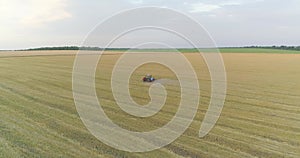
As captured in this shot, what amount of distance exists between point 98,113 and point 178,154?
179 inches

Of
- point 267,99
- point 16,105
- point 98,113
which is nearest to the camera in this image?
point 98,113

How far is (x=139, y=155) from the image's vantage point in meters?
6.54

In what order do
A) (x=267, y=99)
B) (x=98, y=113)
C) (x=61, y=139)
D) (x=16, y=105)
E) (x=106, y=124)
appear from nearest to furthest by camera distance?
1. (x=61, y=139)
2. (x=106, y=124)
3. (x=98, y=113)
4. (x=16, y=105)
5. (x=267, y=99)

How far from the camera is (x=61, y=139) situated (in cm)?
738

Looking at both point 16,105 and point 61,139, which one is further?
point 16,105

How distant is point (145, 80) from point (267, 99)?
329 inches

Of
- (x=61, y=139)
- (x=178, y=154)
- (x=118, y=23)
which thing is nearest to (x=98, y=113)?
(x=61, y=139)

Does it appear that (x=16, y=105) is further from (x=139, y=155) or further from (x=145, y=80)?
(x=145, y=80)

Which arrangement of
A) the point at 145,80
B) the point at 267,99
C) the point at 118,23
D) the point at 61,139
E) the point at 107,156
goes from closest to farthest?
the point at 107,156 → the point at 61,139 → the point at 118,23 → the point at 267,99 → the point at 145,80

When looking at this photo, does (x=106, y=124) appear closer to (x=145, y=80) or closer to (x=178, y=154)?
(x=178, y=154)

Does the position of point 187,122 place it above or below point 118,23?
below

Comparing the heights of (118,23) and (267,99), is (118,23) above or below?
above

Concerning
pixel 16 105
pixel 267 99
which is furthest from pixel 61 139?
pixel 267 99

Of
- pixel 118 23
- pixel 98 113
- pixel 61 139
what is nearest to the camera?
pixel 61 139
